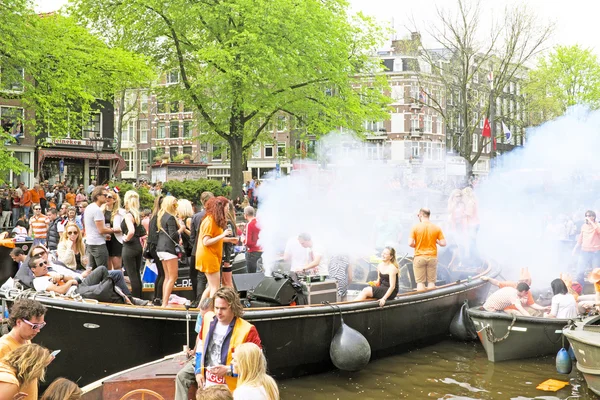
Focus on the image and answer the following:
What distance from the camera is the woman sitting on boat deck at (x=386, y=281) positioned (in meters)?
9.89

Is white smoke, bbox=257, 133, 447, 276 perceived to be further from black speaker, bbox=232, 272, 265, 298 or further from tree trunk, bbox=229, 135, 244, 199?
tree trunk, bbox=229, 135, 244, 199

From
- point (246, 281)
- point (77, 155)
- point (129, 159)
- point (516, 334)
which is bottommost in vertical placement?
point (516, 334)

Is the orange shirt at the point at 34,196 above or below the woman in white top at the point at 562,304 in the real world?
above

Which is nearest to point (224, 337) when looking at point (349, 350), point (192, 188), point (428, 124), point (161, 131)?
point (349, 350)

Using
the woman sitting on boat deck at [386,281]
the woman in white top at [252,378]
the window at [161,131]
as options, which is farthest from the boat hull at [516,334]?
the window at [161,131]

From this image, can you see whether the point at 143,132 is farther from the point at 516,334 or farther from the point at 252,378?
the point at 252,378

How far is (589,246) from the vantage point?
15734 mm

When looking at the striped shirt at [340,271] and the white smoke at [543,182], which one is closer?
the striped shirt at [340,271]

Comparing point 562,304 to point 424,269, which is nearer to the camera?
point 562,304

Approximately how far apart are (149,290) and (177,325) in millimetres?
2787

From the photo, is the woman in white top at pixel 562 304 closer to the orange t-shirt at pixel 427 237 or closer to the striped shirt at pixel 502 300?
the striped shirt at pixel 502 300

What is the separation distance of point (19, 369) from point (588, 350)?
6.90 m

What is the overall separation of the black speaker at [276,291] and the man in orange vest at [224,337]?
3351mm

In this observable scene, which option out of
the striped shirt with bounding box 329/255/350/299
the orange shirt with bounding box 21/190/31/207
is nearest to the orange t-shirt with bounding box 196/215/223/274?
the striped shirt with bounding box 329/255/350/299
